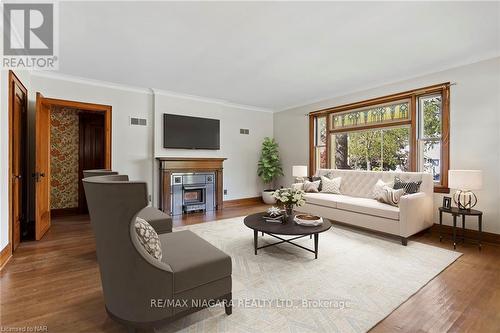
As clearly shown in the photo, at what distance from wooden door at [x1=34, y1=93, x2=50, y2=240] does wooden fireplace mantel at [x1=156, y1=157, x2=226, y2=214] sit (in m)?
1.86

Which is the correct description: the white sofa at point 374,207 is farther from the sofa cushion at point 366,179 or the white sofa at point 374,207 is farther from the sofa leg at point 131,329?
the sofa leg at point 131,329

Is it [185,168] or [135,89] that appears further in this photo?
[185,168]

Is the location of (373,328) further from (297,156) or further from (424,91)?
(297,156)

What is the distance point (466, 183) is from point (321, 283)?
2.56m

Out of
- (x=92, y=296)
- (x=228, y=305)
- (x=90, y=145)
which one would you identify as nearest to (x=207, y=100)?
(x=90, y=145)

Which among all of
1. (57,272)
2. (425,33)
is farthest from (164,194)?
(425,33)

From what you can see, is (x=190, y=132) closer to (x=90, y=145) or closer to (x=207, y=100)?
(x=207, y=100)

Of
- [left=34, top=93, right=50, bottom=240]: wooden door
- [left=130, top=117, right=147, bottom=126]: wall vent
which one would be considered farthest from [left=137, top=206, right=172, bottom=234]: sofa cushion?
[left=130, top=117, right=147, bottom=126]: wall vent

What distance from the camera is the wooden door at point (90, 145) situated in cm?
525

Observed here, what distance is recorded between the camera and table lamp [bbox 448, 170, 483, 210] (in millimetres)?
3164

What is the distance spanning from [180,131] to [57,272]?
359cm

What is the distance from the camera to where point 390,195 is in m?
3.72

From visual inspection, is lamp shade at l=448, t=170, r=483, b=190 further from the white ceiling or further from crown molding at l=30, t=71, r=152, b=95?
crown molding at l=30, t=71, r=152, b=95

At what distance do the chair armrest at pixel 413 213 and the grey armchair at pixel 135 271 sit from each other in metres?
2.86
